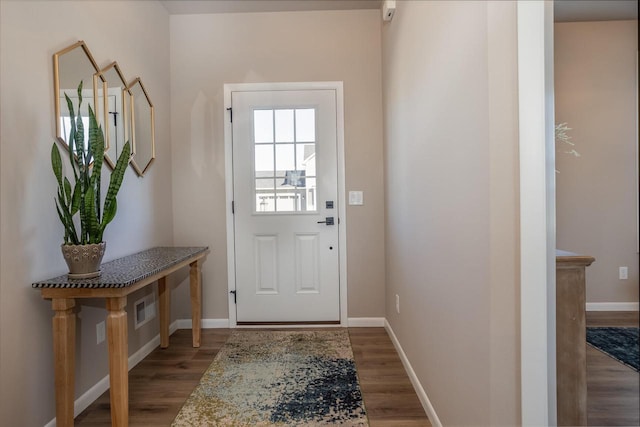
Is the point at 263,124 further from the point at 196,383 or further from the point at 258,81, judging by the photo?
the point at 196,383

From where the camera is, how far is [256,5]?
3025mm

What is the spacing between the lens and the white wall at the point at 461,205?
3.61 ft

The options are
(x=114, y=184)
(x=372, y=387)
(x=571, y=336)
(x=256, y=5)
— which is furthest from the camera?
(x=256, y=5)

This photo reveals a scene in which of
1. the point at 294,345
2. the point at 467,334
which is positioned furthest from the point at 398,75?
the point at 294,345

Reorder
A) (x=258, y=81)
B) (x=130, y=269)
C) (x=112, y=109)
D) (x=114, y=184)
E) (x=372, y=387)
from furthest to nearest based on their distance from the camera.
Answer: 1. (x=258, y=81)
2. (x=112, y=109)
3. (x=372, y=387)
4. (x=130, y=269)
5. (x=114, y=184)

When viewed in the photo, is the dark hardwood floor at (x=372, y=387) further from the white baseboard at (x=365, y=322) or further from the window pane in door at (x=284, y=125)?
the window pane in door at (x=284, y=125)

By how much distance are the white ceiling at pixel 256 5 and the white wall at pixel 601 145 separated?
74.7 inches

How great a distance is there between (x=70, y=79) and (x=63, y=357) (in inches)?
53.9

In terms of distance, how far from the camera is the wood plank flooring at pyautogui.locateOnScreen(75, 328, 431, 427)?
1877mm

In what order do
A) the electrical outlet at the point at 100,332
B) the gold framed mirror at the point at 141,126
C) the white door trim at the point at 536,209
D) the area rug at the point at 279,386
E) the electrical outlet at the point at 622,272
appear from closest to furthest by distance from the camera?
the white door trim at the point at 536,209 < the area rug at the point at 279,386 < the electrical outlet at the point at 100,332 < the gold framed mirror at the point at 141,126 < the electrical outlet at the point at 622,272

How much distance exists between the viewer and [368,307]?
3.21m

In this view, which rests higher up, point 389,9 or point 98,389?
point 389,9

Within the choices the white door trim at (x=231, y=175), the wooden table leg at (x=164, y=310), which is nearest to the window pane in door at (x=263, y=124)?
the white door trim at (x=231, y=175)

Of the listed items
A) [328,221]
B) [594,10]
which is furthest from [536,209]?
[594,10]
